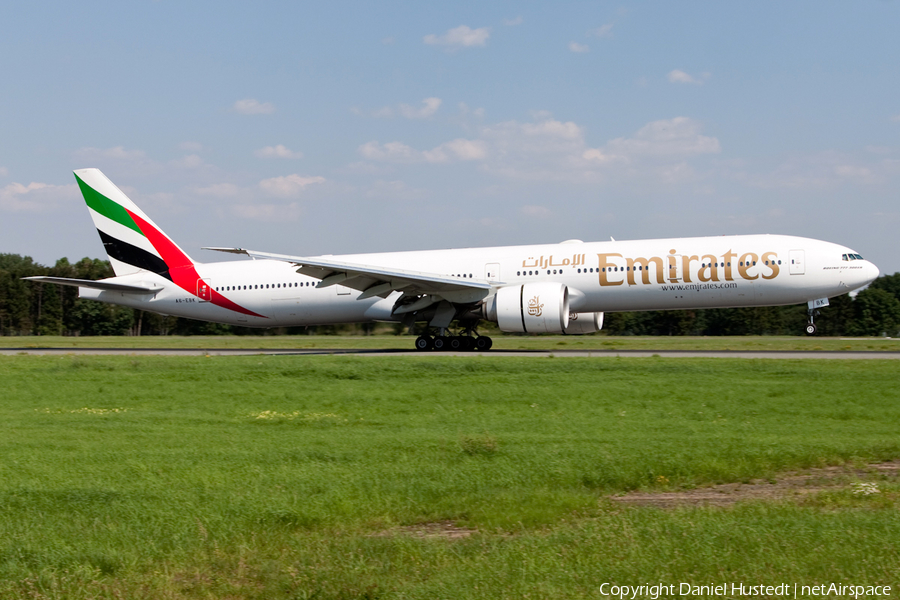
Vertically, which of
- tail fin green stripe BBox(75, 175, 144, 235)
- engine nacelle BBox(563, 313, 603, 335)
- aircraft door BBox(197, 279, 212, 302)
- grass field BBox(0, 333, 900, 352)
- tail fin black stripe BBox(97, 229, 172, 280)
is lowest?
grass field BBox(0, 333, 900, 352)

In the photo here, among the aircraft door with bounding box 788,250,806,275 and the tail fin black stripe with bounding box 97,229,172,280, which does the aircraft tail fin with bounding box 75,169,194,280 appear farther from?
the aircraft door with bounding box 788,250,806,275

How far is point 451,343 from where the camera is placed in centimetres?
2669

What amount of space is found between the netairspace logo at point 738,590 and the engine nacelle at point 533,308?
63.3 feet

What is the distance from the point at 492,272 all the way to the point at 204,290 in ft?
36.6

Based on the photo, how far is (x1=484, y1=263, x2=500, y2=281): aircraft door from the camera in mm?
26703

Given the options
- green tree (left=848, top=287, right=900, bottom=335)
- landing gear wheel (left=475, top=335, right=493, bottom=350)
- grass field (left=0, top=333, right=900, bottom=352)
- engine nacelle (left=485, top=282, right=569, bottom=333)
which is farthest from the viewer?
green tree (left=848, top=287, right=900, bottom=335)

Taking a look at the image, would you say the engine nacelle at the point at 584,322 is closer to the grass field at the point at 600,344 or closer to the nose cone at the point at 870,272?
the grass field at the point at 600,344

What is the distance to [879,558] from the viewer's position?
515cm

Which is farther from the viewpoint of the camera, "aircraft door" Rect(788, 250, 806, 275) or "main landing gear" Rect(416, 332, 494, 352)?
"main landing gear" Rect(416, 332, 494, 352)

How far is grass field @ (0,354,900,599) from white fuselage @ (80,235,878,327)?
8547mm

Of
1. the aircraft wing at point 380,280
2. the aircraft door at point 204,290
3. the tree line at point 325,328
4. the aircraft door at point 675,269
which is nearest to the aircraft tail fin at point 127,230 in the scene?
the aircraft door at point 204,290

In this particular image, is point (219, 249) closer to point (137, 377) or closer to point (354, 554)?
point (137, 377)

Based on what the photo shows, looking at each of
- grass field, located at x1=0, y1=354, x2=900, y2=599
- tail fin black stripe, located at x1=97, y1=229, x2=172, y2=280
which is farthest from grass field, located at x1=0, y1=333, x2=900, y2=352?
grass field, located at x1=0, y1=354, x2=900, y2=599

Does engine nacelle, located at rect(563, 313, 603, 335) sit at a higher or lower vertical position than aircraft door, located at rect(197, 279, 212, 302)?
lower
